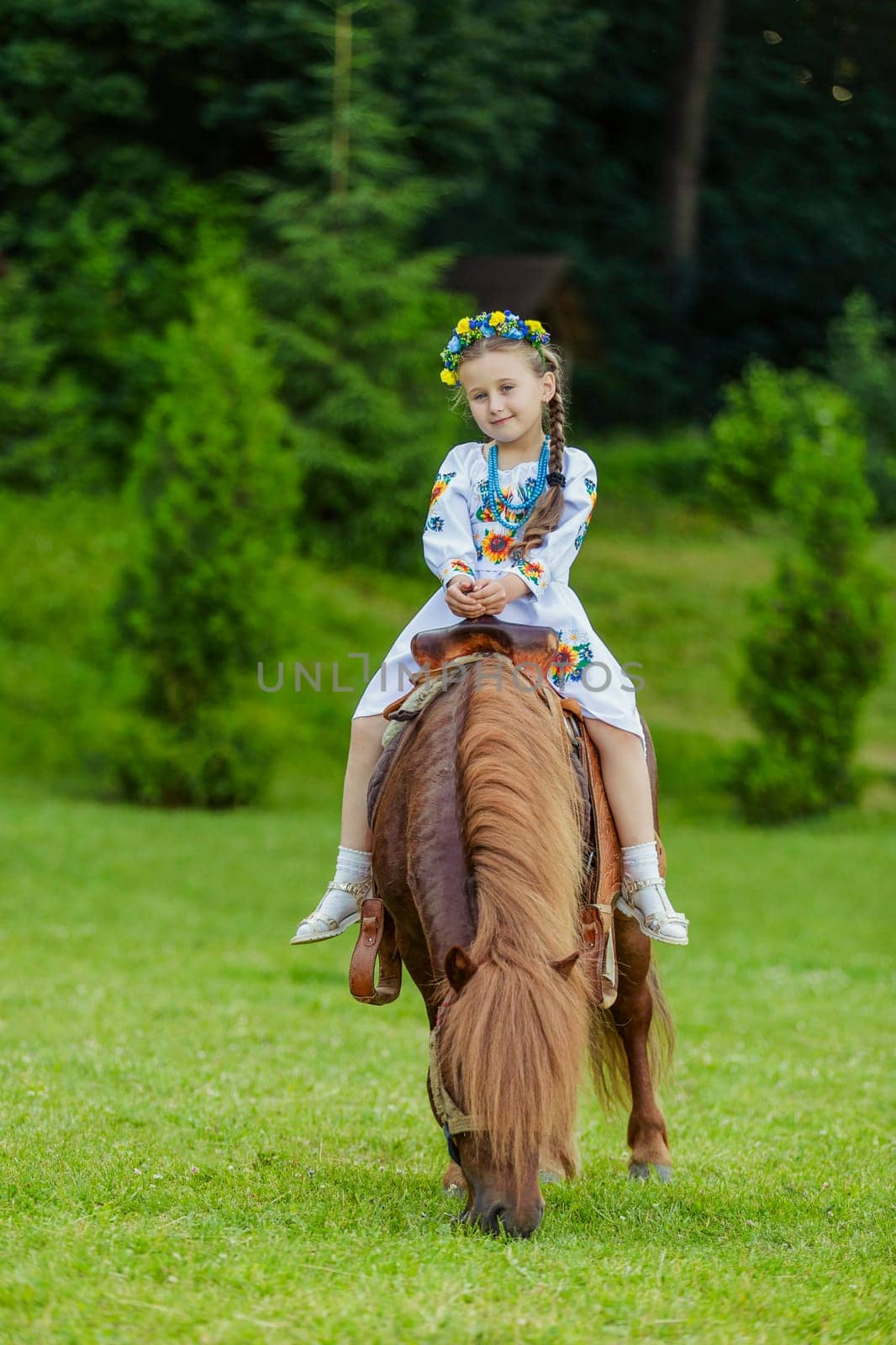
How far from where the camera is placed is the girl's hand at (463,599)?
12.6ft

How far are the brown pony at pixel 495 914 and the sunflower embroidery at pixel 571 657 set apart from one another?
0.82ft

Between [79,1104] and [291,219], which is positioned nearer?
[79,1104]

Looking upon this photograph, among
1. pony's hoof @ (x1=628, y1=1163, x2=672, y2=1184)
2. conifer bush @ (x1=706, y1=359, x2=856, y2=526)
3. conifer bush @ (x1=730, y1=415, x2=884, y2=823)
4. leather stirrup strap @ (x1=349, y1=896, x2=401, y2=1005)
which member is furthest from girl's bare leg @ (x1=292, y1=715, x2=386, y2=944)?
conifer bush @ (x1=706, y1=359, x2=856, y2=526)

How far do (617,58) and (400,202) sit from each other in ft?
33.3

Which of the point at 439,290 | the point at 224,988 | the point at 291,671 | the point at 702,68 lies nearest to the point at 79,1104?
the point at 224,988

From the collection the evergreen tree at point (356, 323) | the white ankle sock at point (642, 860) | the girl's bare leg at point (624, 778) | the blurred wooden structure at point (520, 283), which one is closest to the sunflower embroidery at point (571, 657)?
the girl's bare leg at point (624, 778)

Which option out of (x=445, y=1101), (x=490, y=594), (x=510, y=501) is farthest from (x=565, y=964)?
(x=510, y=501)

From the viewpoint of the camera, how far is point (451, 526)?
4.10 meters

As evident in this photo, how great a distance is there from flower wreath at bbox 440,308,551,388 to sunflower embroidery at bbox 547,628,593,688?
0.80 metres

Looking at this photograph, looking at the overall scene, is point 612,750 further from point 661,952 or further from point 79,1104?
point 661,952

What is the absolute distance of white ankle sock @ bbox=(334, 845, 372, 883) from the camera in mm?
4148

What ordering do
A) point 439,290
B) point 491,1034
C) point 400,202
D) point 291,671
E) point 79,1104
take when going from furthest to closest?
point 439,290
point 400,202
point 291,671
point 79,1104
point 491,1034

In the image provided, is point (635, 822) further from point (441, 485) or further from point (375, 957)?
point (441, 485)

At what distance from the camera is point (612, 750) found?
13.5ft
